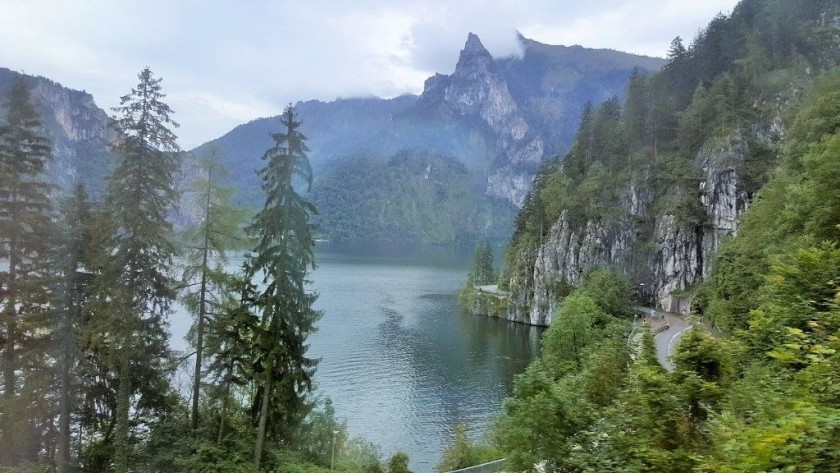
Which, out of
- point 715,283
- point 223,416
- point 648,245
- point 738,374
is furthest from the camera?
point 648,245

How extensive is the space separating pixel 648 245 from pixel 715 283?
26.4 m

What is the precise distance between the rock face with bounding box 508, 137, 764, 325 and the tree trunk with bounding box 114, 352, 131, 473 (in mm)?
52244

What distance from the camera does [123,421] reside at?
48.4ft

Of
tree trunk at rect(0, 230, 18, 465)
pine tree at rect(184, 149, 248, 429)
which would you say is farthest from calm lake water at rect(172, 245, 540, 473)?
tree trunk at rect(0, 230, 18, 465)

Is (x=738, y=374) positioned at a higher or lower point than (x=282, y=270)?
lower

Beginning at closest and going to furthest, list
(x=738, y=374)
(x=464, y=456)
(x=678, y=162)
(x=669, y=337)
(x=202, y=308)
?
(x=738, y=374) < (x=202, y=308) < (x=464, y=456) < (x=669, y=337) < (x=678, y=162)

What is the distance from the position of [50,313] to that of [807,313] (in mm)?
19962

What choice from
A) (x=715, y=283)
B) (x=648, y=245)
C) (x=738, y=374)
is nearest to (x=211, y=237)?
(x=738, y=374)

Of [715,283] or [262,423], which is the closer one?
[262,423]

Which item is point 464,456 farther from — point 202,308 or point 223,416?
point 202,308

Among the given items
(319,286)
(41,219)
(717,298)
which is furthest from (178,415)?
(319,286)

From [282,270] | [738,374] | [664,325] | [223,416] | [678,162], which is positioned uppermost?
[678,162]

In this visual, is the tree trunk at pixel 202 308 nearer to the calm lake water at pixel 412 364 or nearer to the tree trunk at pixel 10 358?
the tree trunk at pixel 10 358

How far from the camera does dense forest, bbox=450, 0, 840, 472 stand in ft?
19.2
